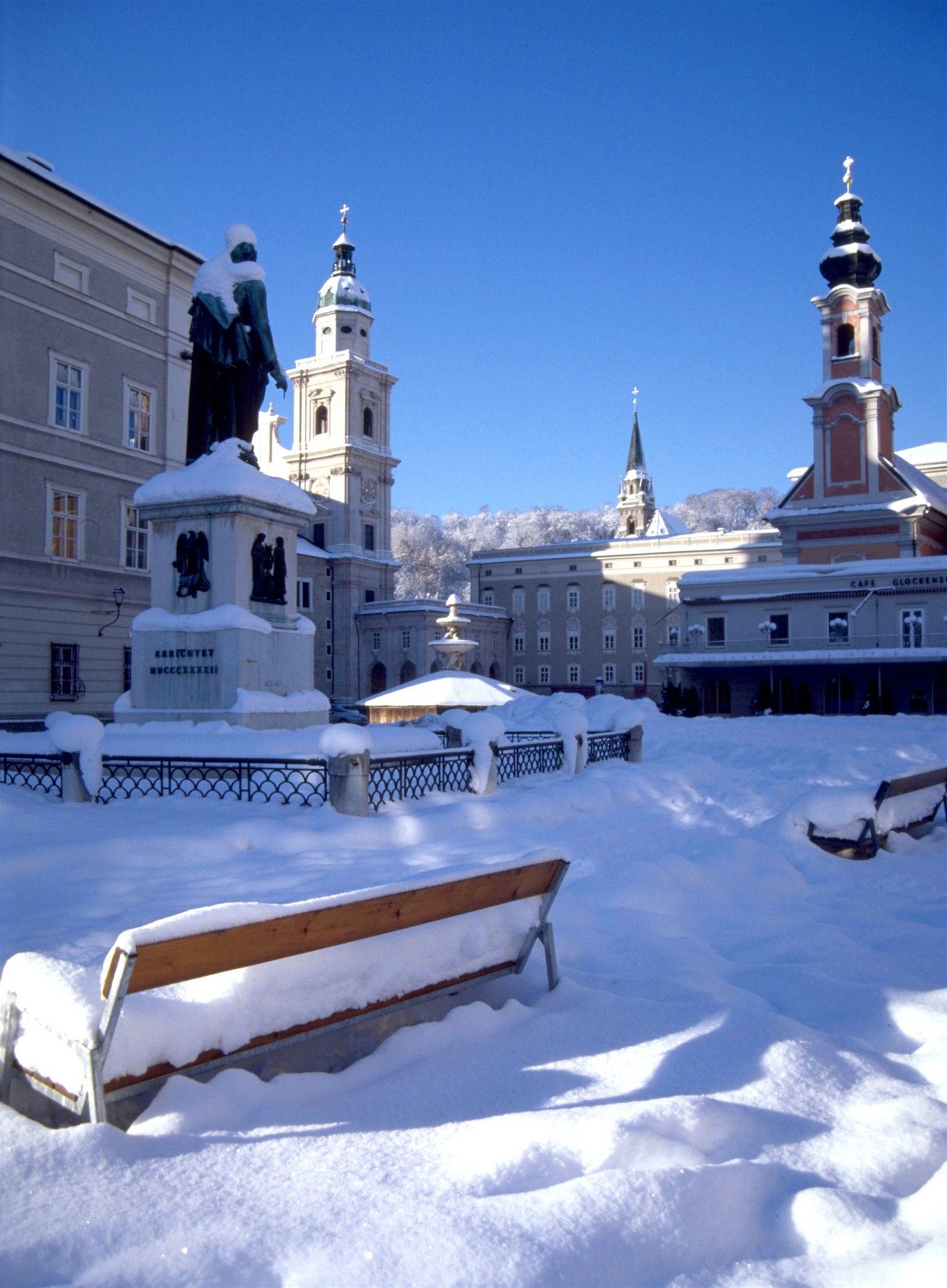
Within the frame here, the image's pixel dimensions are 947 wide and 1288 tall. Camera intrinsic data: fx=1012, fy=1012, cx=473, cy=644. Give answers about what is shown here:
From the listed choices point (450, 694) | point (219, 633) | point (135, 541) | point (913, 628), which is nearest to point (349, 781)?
point (219, 633)

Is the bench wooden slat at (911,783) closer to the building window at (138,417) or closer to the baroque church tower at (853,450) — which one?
the building window at (138,417)

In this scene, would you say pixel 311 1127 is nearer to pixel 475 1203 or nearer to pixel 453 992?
pixel 475 1203

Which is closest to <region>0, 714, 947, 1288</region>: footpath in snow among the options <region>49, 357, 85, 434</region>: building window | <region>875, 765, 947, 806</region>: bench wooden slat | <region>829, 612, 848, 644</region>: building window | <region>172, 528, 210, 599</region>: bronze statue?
<region>875, 765, 947, 806</region>: bench wooden slat

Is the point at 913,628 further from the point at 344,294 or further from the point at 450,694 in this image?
the point at 344,294

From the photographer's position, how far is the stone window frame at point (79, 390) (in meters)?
29.0

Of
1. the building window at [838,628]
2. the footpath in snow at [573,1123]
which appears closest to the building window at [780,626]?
the building window at [838,628]

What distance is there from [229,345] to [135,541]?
18842mm

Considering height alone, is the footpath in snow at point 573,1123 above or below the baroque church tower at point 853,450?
below

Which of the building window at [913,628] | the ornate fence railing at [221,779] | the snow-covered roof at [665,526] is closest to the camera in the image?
the ornate fence railing at [221,779]

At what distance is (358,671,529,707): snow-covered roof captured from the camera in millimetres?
27234

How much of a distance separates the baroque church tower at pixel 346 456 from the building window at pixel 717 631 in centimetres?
3178

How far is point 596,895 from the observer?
743 centimetres

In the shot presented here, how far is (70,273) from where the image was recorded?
29.8m

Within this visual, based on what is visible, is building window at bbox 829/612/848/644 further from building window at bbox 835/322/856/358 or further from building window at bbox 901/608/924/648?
building window at bbox 835/322/856/358
